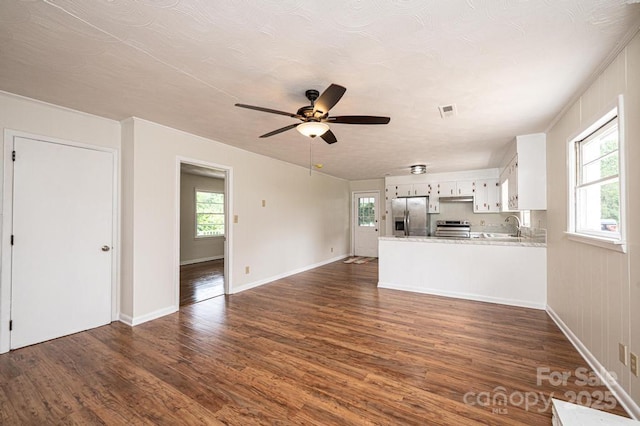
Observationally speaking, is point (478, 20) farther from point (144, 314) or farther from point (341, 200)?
point (341, 200)

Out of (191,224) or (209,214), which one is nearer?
(191,224)

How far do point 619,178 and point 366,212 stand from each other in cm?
649

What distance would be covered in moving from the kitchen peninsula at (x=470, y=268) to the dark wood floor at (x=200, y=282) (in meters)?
2.95

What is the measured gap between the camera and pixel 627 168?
1765 millimetres

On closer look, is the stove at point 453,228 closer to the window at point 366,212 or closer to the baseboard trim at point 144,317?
the window at point 366,212

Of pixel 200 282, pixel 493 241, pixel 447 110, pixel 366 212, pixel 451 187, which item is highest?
pixel 447 110

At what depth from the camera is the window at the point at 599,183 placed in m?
2.10

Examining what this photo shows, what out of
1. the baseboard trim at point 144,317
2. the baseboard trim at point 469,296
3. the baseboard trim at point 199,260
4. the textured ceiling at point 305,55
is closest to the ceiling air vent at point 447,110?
the textured ceiling at point 305,55

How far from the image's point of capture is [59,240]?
291 cm

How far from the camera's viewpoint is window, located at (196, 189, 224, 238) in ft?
24.9

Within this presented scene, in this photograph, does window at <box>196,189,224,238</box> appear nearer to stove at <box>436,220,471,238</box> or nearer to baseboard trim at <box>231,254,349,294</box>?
baseboard trim at <box>231,254,349,294</box>

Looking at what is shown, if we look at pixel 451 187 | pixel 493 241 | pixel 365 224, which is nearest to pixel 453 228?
pixel 451 187

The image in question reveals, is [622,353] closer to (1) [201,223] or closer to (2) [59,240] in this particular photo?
(2) [59,240]

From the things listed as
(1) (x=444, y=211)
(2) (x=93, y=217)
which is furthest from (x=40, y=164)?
(1) (x=444, y=211)
